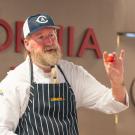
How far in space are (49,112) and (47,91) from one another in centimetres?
10

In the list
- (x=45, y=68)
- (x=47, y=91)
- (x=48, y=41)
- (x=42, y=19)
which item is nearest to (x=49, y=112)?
(x=47, y=91)

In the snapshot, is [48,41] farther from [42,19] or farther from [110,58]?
[110,58]

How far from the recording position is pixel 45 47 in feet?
6.16

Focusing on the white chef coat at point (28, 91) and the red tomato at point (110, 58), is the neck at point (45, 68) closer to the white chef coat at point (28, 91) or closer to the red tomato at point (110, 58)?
the white chef coat at point (28, 91)

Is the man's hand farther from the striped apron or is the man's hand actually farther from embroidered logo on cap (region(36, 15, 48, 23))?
embroidered logo on cap (region(36, 15, 48, 23))

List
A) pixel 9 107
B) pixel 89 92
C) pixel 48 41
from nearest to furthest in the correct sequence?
pixel 9 107, pixel 48 41, pixel 89 92

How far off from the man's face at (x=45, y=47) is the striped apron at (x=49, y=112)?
123 millimetres

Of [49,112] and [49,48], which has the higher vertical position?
[49,48]

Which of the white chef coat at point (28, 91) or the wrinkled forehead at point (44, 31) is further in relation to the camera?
the wrinkled forehead at point (44, 31)

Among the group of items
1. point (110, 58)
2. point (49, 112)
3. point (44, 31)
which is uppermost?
point (44, 31)

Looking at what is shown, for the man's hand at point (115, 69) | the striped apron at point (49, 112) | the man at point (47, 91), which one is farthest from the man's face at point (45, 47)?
the man's hand at point (115, 69)

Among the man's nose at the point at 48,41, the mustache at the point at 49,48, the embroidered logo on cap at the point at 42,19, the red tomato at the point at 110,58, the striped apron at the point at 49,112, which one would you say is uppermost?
the embroidered logo on cap at the point at 42,19

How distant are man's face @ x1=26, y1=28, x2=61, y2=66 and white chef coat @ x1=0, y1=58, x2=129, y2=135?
0.07m

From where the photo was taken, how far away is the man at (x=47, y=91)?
5.92ft
